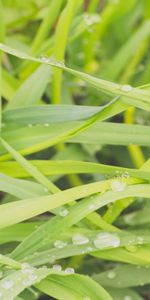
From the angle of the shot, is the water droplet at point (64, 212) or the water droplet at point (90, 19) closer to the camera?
the water droplet at point (64, 212)

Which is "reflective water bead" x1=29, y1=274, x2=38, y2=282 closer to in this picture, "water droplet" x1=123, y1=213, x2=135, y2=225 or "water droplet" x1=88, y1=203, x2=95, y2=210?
"water droplet" x1=88, y1=203, x2=95, y2=210

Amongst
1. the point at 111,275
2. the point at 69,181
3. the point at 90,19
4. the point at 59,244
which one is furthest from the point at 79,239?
the point at 90,19

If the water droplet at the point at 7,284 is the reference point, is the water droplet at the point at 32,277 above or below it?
above

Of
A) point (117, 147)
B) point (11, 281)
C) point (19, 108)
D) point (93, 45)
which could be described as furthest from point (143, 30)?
point (11, 281)

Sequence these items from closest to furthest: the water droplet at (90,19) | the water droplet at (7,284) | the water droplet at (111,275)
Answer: the water droplet at (7,284), the water droplet at (111,275), the water droplet at (90,19)

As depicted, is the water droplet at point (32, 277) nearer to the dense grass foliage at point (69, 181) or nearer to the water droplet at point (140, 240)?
the dense grass foliage at point (69, 181)

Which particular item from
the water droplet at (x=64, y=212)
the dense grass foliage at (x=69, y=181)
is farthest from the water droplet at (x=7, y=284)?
the water droplet at (x=64, y=212)

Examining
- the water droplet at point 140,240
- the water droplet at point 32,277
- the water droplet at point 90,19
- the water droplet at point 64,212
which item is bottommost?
the water droplet at point 32,277

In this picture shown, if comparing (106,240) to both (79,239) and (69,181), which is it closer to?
(79,239)
